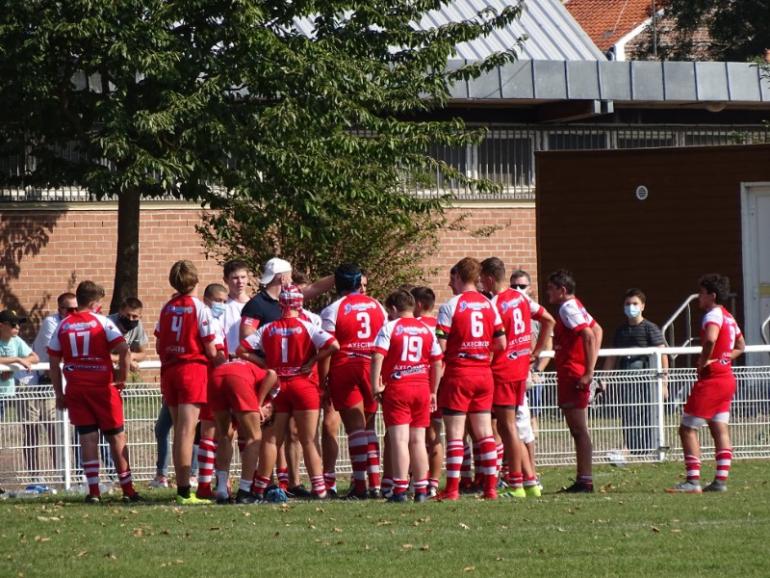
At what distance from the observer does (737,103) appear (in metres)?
32.0

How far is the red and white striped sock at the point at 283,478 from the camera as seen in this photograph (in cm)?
1445

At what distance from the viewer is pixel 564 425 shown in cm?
1734

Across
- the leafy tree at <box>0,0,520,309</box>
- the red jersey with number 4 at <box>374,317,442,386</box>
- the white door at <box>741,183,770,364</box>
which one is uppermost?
the leafy tree at <box>0,0,520,309</box>

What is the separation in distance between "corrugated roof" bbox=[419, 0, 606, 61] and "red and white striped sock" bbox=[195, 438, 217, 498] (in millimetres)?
18588

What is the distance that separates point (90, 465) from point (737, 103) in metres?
20.8

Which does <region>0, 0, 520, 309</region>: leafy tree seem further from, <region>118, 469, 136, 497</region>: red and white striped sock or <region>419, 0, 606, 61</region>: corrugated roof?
<region>118, 469, 136, 497</region>: red and white striped sock

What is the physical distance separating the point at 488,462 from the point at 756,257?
10.6m

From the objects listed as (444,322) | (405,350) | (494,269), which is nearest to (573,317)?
(494,269)

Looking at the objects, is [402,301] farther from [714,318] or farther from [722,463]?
[722,463]

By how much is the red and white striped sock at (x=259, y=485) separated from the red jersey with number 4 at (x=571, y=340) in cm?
260

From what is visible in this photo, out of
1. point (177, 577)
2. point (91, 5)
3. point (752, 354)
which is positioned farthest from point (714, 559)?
point (91, 5)

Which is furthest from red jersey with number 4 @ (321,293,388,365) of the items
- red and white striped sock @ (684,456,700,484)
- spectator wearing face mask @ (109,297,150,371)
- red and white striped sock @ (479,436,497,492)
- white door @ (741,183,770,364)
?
white door @ (741,183,770,364)

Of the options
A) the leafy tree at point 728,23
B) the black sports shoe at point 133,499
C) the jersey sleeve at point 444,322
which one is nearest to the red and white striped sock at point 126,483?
the black sports shoe at point 133,499

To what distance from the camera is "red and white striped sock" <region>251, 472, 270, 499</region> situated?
44.3 ft
